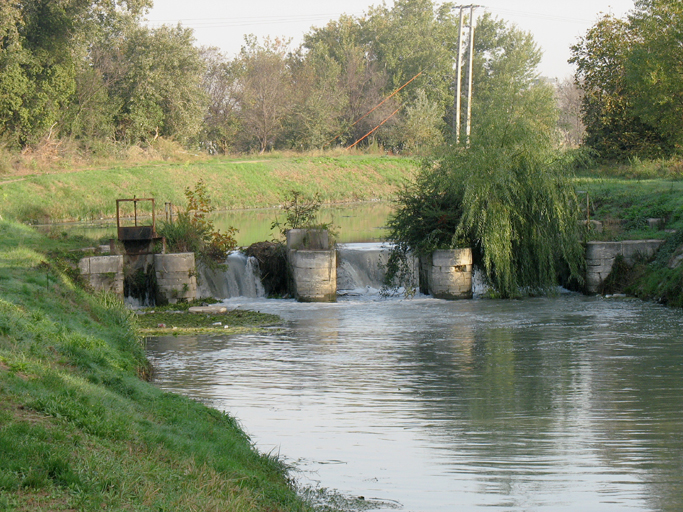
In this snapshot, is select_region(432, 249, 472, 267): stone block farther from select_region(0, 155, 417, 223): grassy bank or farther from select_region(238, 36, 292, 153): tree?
select_region(238, 36, 292, 153): tree

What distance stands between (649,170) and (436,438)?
25564mm

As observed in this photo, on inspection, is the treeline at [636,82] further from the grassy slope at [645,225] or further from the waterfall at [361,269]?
the waterfall at [361,269]

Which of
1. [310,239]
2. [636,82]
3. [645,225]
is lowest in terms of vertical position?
[310,239]

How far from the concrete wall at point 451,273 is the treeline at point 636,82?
42.2ft

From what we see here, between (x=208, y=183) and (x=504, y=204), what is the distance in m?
26.5

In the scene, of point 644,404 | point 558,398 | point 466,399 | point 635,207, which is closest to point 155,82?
point 635,207

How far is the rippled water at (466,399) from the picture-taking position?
7.04 meters

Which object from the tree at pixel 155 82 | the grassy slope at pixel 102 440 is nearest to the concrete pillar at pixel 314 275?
the grassy slope at pixel 102 440

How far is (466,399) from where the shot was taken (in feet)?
34.0

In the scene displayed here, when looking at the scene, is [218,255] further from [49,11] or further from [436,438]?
[49,11]

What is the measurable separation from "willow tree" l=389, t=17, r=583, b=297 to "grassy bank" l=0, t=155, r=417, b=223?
1519 cm

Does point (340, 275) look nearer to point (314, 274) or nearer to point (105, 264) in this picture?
point (314, 274)

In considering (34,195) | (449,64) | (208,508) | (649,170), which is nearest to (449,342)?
(208,508)

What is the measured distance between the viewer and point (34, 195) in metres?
34.0
